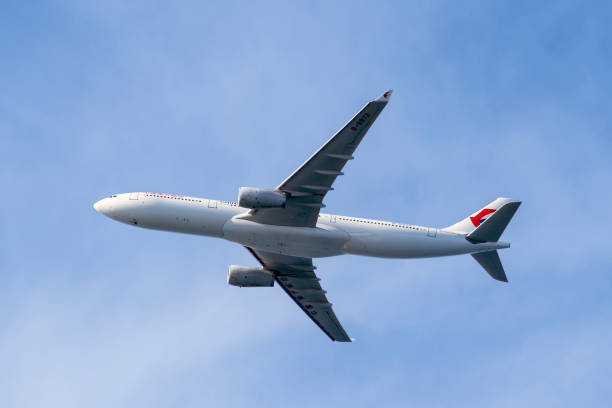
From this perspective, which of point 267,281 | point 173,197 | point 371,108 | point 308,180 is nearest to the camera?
point 371,108

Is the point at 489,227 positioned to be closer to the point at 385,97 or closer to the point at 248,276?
the point at 385,97

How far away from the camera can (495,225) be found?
6294 cm

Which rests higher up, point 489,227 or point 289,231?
point 289,231

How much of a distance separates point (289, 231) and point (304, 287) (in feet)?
36.9

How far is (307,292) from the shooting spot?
238 feet

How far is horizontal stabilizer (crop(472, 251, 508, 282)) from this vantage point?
65.6 metres

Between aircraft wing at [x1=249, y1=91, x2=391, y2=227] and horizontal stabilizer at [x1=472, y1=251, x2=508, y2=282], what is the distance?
1396 centimetres

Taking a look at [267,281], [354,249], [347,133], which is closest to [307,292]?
[267,281]

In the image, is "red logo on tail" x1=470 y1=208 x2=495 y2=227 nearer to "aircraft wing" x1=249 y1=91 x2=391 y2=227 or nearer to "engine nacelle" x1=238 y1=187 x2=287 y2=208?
"aircraft wing" x1=249 y1=91 x2=391 y2=227

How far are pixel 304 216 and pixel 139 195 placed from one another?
13.0 metres

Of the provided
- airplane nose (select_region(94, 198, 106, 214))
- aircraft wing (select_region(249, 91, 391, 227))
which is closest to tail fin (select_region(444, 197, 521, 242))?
aircraft wing (select_region(249, 91, 391, 227))

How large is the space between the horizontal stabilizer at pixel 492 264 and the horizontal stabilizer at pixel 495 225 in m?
1.97

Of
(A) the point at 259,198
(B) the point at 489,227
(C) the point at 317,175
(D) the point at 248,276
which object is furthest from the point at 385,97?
(D) the point at 248,276

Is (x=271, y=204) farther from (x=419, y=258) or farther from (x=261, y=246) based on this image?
(x=419, y=258)
